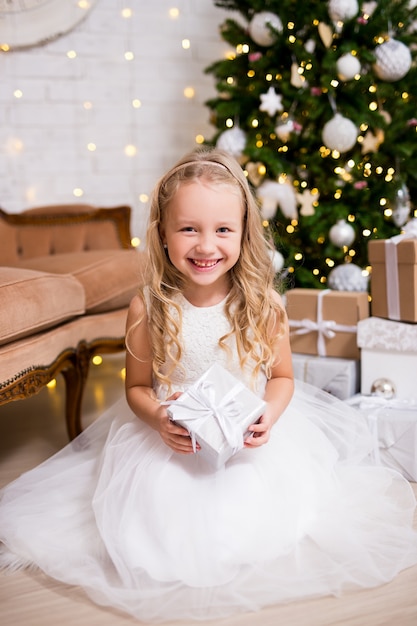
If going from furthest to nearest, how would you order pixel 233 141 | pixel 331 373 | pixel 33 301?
pixel 233 141, pixel 331 373, pixel 33 301

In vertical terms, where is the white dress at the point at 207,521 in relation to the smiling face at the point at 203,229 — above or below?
below

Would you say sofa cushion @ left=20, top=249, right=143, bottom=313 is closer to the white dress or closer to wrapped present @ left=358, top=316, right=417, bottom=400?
the white dress

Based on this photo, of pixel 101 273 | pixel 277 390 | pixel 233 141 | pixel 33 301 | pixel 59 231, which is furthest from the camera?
→ pixel 59 231

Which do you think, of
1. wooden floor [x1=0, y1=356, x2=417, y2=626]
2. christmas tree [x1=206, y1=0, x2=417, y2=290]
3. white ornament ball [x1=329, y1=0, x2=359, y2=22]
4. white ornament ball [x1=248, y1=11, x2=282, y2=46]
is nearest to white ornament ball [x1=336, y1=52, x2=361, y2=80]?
christmas tree [x1=206, y1=0, x2=417, y2=290]

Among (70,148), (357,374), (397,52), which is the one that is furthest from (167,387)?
(70,148)

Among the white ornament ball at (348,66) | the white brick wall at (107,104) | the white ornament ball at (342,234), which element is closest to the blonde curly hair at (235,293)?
the white ornament ball at (342,234)

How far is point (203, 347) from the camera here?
4.88ft

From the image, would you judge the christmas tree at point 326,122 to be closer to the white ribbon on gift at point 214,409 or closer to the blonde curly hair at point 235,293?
the blonde curly hair at point 235,293

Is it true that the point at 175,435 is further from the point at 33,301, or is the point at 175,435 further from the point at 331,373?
the point at 331,373

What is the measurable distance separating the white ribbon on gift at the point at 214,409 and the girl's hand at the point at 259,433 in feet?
0.13

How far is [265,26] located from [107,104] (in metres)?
1.15

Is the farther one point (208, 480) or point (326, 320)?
point (326, 320)

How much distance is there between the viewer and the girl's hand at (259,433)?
1.27 m

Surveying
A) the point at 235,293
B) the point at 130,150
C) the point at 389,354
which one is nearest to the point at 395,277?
the point at 389,354
